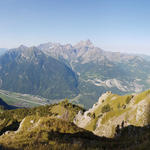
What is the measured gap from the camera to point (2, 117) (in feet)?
646

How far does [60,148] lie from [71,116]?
15561 centimetres

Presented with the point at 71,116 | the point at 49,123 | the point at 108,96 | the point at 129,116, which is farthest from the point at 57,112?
the point at 49,123

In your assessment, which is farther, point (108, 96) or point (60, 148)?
point (108, 96)

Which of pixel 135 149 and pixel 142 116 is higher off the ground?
pixel 135 149

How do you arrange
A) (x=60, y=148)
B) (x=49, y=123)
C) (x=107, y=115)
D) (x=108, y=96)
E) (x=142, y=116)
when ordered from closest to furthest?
(x=60, y=148) → (x=49, y=123) → (x=142, y=116) → (x=107, y=115) → (x=108, y=96)

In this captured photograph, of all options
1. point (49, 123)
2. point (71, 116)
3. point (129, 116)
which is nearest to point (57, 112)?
point (71, 116)

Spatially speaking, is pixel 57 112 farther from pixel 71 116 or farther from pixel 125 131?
pixel 125 131

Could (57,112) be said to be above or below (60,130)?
below

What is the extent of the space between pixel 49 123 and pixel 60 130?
2196mm

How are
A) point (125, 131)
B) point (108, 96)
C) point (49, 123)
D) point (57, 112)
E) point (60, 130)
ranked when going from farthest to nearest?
point (57, 112)
point (108, 96)
point (125, 131)
point (49, 123)
point (60, 130)

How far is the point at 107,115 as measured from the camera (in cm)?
7381

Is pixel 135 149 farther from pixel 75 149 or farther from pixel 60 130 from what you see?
pixel 60 130

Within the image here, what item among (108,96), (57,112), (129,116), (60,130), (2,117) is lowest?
(2,117)

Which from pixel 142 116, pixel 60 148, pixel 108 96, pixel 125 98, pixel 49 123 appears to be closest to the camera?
pixel 60 148
